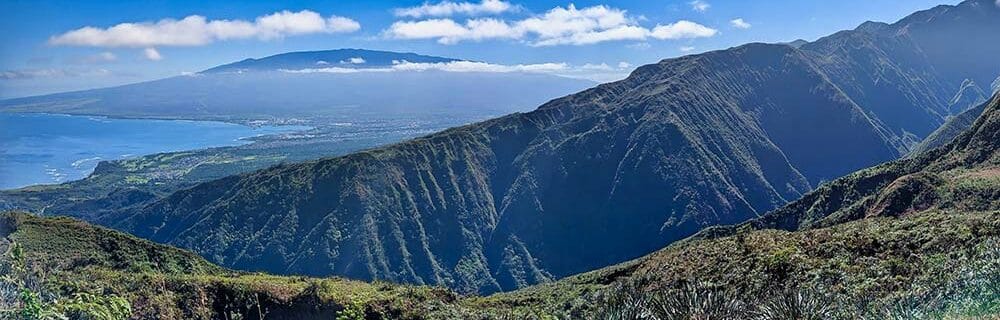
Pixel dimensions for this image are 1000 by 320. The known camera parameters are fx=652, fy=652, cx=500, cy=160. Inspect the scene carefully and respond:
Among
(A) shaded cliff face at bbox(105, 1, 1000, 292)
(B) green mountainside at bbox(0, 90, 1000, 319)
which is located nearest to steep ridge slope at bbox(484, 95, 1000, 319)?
(B) green mountainside at bbox(0, 90, 1000, 319)

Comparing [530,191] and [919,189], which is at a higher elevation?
[919,189]

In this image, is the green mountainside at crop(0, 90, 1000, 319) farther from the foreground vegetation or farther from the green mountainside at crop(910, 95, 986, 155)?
the green mountainside at crop(910, 95, 986, 155)

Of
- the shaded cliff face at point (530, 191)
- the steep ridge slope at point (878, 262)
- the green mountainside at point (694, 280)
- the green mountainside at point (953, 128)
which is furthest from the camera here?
the green mountainside at point (953, 128)

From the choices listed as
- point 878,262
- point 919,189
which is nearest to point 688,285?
point 878,262

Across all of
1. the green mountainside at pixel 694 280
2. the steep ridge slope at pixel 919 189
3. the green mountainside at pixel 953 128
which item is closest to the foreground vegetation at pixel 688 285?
the green mountainside at pixel 694 280

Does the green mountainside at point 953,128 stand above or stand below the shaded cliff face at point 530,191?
above

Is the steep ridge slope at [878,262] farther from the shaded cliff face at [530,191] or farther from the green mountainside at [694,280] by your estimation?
the shaded cliff face at [530,191]

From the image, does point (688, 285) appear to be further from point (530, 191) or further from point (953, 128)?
point (953, 128)

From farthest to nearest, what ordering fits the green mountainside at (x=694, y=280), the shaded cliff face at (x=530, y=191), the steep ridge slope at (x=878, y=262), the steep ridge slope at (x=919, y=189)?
1. the shaded cliff face at (x=530, y=191)
2. the steep ridge slope at (x=919, y=189)
3. the steep ridge slope at (x=878, y=262)
4. the green mountainside at (x=694, y=280)
